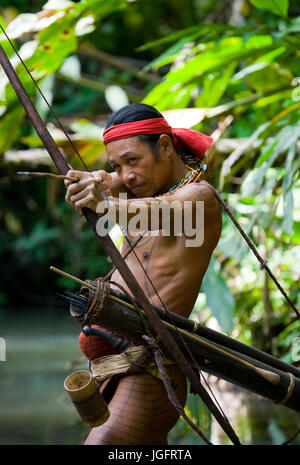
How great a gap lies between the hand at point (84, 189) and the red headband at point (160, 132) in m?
0.40

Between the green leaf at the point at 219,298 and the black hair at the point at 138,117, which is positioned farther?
the green leaf at the point at 219,298

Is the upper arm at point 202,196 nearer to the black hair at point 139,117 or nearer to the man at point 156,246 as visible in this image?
the man at point 156,246

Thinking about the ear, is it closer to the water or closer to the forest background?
the forest background

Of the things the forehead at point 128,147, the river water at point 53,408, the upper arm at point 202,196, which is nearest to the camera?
the upper arm at point 202,196

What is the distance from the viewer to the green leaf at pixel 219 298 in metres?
3.40

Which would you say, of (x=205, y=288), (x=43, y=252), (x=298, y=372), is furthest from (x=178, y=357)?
(x=43, y=252)

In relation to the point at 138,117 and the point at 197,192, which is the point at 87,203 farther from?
the point at 138,117

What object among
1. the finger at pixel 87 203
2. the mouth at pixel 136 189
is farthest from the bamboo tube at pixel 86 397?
the mouth at pixel 136 189

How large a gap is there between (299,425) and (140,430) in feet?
8.00

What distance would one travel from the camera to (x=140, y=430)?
1874mm

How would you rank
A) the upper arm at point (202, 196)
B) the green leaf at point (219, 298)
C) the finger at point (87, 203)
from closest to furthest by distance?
the finger at point (87, 203)
the upper arm at point (202, 196)
the green leaf at point (219, 298)

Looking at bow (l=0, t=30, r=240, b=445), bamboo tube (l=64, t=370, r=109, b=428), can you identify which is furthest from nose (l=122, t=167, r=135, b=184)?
bamboo tube (l=64, t=370, r=109, b=428)

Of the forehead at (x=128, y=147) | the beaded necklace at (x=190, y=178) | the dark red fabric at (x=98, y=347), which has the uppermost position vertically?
the forehead at (x=128, y=147)

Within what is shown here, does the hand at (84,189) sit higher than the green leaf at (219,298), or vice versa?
the hand at (84,189)
